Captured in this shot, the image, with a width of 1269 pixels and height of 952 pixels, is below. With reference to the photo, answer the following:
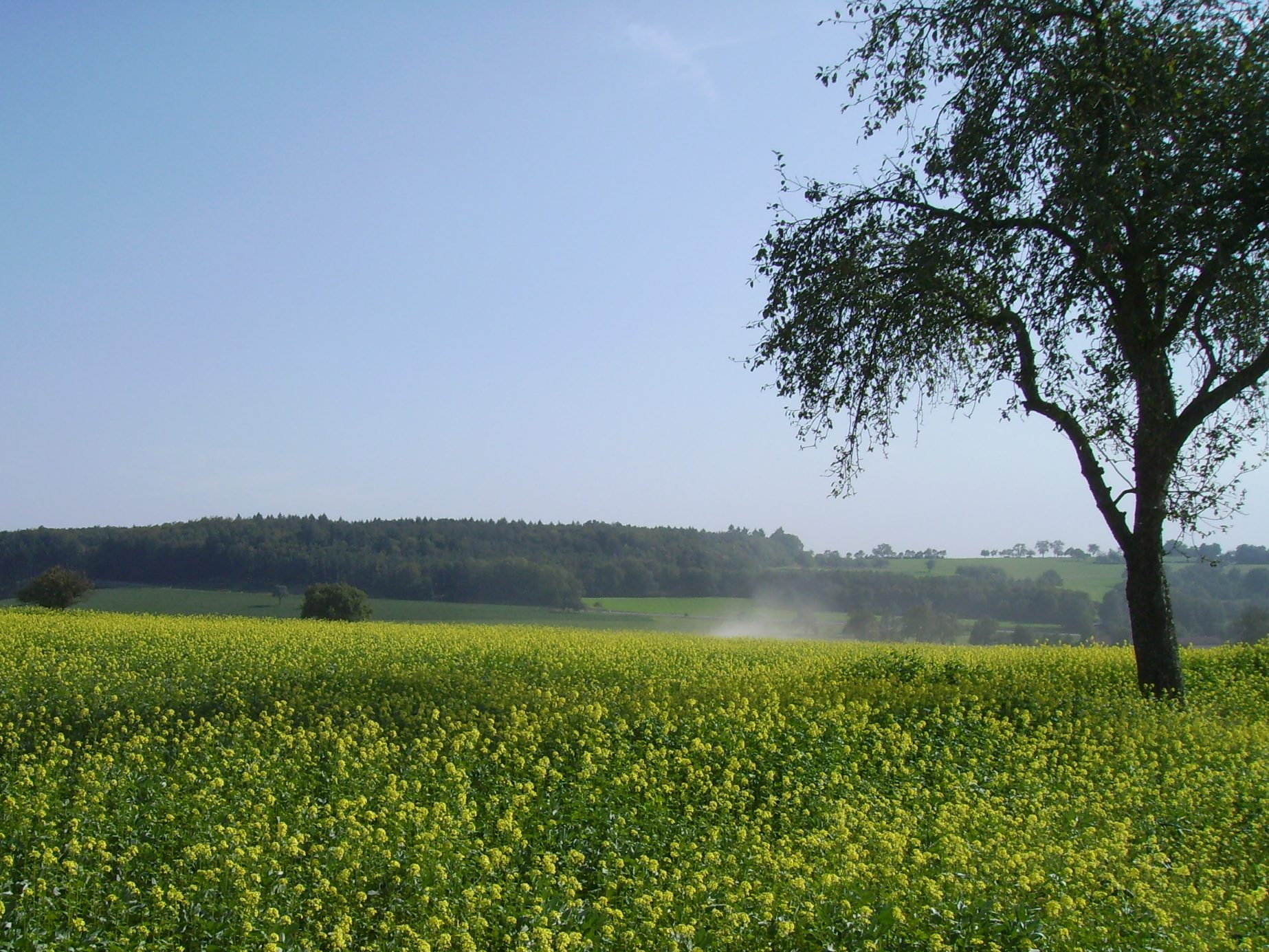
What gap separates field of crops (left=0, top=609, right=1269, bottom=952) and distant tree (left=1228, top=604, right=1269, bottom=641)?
22896 millimetres

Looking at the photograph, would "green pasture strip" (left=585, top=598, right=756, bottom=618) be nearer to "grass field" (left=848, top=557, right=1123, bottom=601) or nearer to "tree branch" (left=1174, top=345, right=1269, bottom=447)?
"grass field" (left=848, top=557, right=1123, bottom=601)

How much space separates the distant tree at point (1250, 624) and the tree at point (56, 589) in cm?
4029

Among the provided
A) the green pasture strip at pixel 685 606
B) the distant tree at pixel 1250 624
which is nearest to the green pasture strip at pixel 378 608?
the green pasture strip at pixel 685 606

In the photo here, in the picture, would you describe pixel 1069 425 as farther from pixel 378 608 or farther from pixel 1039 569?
pixel 1039 569

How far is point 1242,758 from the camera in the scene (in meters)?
9.91

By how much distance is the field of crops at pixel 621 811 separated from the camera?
566 cm

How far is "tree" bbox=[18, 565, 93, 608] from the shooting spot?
35.2 m

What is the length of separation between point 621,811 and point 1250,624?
3438 centimetres

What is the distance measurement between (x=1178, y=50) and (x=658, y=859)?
1204 cm

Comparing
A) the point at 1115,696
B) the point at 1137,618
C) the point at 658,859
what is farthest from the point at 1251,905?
the point at 1137,618

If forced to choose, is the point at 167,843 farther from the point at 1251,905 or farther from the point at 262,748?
the point at 1251,905

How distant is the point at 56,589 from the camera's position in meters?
35.3

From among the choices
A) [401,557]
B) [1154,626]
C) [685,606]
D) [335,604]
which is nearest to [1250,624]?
[1154,626]

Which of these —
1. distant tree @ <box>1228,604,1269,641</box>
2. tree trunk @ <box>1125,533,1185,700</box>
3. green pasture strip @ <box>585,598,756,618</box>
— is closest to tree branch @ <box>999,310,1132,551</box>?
tree trunk @ <box>1125,533,1185,700</box>
